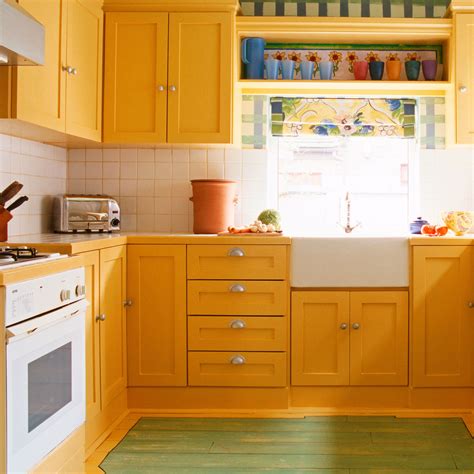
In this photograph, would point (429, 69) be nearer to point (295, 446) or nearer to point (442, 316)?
point (442, 316)

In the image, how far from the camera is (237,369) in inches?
143

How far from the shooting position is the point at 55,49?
3.23 meters

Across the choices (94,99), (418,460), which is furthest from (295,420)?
(94,99)

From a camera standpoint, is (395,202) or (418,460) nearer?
(418,460)

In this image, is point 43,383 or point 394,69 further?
point 394,69

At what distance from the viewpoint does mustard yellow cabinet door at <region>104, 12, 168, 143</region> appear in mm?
3916

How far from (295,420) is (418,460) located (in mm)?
718

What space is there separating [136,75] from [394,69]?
146cm

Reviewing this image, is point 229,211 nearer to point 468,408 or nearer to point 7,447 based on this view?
point 468,408

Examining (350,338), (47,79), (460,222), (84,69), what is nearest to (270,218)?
(350,338)

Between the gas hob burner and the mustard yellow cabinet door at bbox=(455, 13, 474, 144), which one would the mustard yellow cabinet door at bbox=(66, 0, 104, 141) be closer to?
the gas hob burner

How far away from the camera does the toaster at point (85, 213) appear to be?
3904 millimetres

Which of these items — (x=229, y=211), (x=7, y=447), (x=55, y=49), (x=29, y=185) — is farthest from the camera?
(x=229, y=211)

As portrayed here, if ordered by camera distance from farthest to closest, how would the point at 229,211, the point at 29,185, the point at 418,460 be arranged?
the point at 229,211 < the point at 29,185 < the point at 418,460
